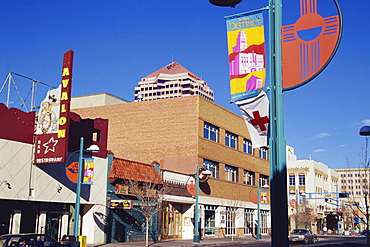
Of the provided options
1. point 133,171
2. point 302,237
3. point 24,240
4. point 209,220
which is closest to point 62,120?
point 24,240

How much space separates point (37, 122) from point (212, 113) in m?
24.2

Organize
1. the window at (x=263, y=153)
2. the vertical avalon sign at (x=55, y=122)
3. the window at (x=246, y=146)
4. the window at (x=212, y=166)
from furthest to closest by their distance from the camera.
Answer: the window at (x=263, y=153) → the window at (x=246, y=146) → the window at (x=212, y=166) → the vertical avalon sign at (x=55, y=122)

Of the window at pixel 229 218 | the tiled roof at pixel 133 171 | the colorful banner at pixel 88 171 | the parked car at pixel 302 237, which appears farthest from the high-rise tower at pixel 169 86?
the colorful banner at pixel 88 171

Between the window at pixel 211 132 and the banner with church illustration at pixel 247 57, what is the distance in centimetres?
4037

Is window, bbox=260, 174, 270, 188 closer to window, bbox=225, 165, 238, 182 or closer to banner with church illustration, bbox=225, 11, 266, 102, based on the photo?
window, bbox=225, 165, 238, 182

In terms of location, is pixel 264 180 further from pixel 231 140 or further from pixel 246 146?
pixel 231 140

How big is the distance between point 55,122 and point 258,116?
23.0 meters

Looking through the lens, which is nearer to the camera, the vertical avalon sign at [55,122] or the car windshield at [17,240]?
the car windshield at [17,240]

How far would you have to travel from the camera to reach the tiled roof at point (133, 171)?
36.1m

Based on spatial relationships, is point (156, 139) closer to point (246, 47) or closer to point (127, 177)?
point (127, 177)

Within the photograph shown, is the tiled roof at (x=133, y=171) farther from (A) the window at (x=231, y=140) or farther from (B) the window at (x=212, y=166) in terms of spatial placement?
(A) the window at (x=231, y=140)

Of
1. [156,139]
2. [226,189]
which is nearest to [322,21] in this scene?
[156,139]

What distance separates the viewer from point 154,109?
161ft

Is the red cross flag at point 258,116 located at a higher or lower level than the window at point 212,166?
lower
